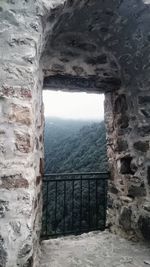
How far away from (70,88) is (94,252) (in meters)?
1.74

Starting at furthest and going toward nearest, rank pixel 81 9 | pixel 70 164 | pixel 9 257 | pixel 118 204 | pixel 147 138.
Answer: pixel 70 164
pixel 118 204
pixel 147 138
pixel 81 9
pixel 9 257

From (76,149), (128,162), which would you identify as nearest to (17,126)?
(128,162)

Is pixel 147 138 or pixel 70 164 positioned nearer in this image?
pixel 147 138

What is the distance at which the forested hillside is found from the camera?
6797 millimetres

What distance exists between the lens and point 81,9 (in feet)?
8.61

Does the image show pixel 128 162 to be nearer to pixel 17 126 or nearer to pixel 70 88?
pixel 70 88

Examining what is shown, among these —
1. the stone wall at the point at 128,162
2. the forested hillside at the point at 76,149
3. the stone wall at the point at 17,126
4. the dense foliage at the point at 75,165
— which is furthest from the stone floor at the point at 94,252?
the forested hillside at the point at 76,149

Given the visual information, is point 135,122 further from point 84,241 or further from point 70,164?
point 70,164

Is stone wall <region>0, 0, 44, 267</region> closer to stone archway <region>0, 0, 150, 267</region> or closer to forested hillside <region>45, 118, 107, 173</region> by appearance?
stone archway <region>0, 0, 150, 267</region>

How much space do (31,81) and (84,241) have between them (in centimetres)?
Result: 188

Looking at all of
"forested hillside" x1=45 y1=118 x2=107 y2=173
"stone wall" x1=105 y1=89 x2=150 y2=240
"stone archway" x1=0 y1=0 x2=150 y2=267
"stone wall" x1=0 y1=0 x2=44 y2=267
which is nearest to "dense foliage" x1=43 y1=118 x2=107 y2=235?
"forested hillside" x1=45 y1=118 x2=107 y2=173

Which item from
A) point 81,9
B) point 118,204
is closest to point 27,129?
point 81,9

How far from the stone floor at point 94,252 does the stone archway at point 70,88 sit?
20cm

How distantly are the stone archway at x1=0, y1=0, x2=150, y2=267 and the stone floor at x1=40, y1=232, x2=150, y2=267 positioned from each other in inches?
7.9
